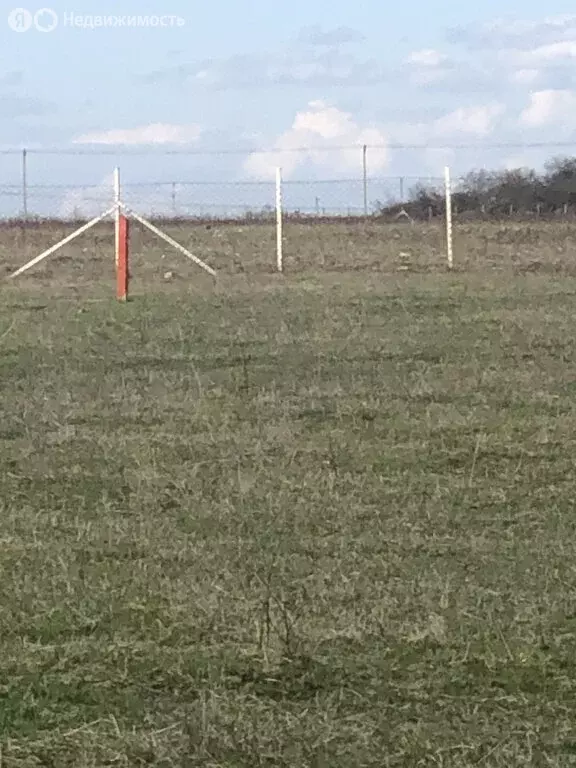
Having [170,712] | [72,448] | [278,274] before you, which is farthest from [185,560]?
[278,274]

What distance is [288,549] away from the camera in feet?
15.2

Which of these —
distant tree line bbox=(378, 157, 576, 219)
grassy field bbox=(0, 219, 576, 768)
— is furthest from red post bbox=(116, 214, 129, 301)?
distant tree line bbox=(378, 157, 576, 219)

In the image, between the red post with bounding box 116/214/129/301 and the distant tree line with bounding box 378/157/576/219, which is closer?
the red post with bounding box 116/214/129/301

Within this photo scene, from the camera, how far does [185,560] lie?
4523 mm

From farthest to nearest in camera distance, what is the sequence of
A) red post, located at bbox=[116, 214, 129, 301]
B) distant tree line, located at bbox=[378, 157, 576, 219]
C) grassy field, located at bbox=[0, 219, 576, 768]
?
distant tree line, located at bbox=[378, 157, 576, 219], red post, located at bbox=[116, 214, 129, 301], grassy field, located at bbox=[0, 219, 576, 768]

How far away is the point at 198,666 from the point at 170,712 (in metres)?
0.30

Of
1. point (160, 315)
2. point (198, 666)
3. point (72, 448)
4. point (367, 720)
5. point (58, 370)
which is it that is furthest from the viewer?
point (160, 315)

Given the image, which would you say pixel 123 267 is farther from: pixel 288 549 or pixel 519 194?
pixel 519 194

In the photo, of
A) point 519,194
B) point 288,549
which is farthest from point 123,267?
point 519,194

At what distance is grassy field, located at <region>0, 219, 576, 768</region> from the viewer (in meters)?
3.21

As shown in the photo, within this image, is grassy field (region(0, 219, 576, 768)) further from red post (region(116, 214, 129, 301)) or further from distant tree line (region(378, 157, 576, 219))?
distant tree line (region(378, 157, 576, 219))

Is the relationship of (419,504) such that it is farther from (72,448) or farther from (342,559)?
(72,448)

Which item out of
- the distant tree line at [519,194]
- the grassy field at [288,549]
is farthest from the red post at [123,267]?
the distant tree line at [519,194]

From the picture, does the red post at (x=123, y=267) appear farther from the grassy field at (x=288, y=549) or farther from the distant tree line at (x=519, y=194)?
the distant tree line at (x=519, y=194)
